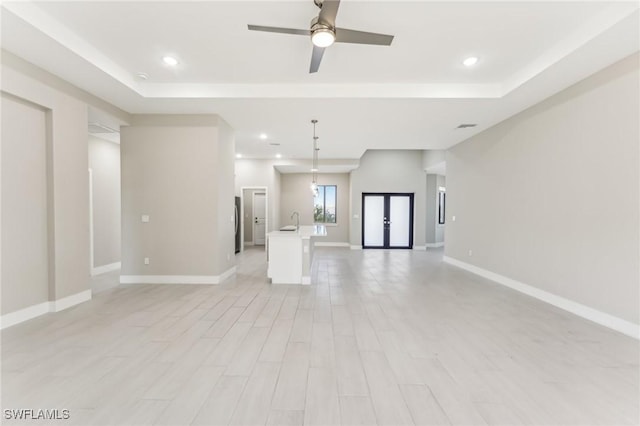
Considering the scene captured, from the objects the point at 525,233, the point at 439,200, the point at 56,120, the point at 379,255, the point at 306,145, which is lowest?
the point at 379,255

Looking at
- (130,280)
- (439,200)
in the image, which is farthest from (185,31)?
(439,200)

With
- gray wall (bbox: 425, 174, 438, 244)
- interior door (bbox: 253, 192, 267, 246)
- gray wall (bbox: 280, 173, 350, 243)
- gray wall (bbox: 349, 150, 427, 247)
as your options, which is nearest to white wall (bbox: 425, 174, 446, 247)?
gray wall (bbox: 425, 174, 438, 244)

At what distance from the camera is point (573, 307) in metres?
3.69

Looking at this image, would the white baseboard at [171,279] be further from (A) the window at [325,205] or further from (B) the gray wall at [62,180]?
(A) the window at [325,205]

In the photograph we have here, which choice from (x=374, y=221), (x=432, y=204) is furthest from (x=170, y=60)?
(x=432, y=204)

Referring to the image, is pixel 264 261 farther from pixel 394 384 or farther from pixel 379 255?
pixel 394 384

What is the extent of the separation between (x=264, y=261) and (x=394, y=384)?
18.2 ft

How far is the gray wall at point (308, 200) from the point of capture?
1060 centimetres

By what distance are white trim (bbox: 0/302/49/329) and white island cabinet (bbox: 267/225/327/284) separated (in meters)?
2.97

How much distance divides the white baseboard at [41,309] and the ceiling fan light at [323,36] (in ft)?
14.4

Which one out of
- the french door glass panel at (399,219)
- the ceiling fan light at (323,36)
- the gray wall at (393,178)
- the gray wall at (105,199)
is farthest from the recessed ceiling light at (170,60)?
the french door glass panel at (399,219)

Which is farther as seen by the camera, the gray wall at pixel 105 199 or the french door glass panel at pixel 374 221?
the french door glass panel at pixel 374 221

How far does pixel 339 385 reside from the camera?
2.11 metres

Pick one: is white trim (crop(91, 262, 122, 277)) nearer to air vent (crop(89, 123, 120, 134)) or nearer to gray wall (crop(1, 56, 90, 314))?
gray wall (crop(1, 56, 90, 314))
